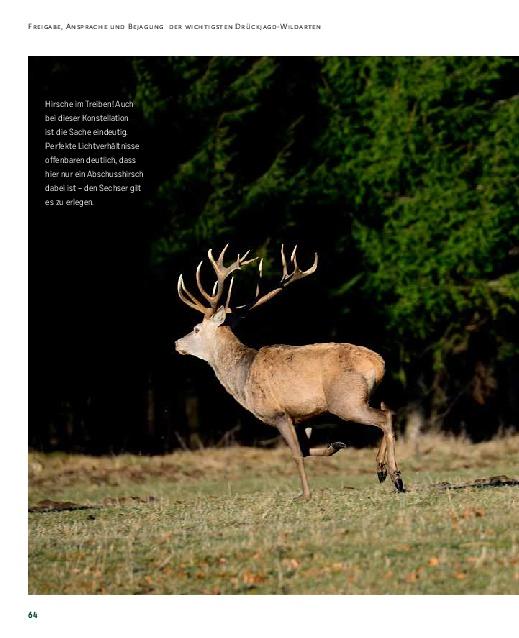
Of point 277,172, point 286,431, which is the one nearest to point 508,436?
point 277,172

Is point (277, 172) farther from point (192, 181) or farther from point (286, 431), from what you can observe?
point (286, 431)

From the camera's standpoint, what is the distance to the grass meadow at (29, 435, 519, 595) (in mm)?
9203

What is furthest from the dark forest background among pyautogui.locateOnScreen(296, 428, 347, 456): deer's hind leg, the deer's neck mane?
pyautogui.locateOnScreen(296, 428, 347, 456): deer's hind leg

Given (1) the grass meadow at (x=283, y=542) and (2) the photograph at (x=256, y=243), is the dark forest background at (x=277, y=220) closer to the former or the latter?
(2) the photograph at (x=256, y=243)

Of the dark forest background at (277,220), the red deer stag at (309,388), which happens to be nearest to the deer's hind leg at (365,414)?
the red deer stag at (309,388)

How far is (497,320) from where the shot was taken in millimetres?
24891

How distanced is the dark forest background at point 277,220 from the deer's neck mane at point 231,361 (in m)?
7.67

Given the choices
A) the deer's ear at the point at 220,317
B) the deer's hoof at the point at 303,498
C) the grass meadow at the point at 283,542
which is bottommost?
the grass meadow at the point at 283,542

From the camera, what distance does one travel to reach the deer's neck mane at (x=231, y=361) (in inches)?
546

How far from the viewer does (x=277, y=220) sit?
75.6 feet

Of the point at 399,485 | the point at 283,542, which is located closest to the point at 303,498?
the point at 399,485

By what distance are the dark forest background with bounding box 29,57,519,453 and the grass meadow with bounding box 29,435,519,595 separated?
Answer: 671 centimetres

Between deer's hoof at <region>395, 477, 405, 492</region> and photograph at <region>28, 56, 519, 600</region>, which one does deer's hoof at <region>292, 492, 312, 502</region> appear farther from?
photograph at <region>28, 56, 519, 600</region>
